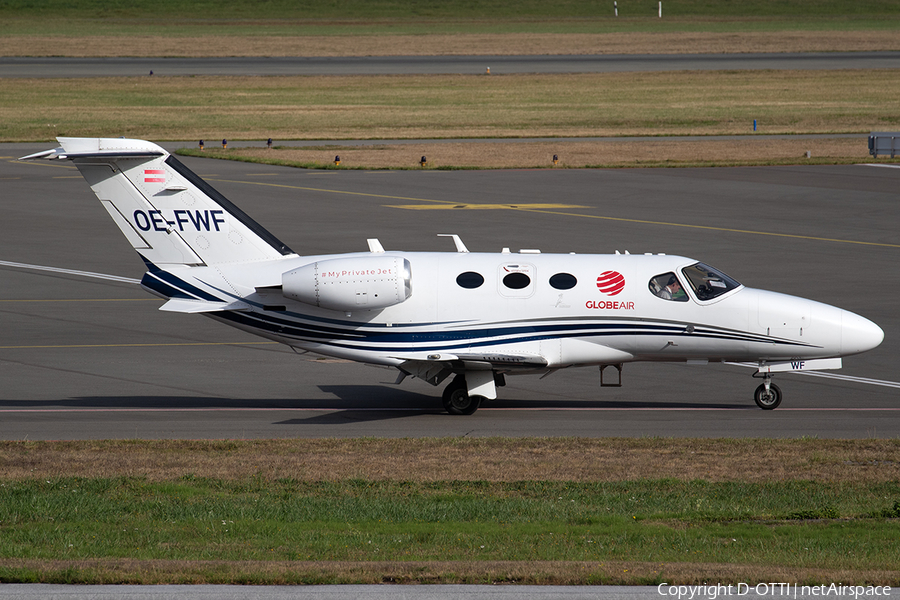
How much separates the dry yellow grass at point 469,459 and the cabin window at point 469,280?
355 cm

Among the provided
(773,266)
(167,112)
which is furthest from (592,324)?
(167,112)

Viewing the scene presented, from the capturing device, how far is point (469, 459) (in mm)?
18969

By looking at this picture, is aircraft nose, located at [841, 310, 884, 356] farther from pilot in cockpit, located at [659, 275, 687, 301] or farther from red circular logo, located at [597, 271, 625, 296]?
red circular logo, located at [597, 271, 625, 296]

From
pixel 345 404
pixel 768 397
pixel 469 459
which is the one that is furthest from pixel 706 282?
pixel 345 404

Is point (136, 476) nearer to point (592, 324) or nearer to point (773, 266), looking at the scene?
point (592, 324)

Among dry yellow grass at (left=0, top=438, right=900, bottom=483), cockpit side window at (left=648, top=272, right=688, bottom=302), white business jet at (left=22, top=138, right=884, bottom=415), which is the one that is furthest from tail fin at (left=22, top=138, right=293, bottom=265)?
cockpit side window at (left=648, top=272, right=688, bottom=302)

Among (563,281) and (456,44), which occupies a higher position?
(456,44)

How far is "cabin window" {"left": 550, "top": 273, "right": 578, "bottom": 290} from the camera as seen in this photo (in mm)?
22562

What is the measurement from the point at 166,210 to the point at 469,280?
6.37 m

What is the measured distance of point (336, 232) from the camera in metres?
44.6

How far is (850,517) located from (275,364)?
1588cm

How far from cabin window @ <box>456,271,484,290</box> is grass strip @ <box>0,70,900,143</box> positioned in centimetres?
5585

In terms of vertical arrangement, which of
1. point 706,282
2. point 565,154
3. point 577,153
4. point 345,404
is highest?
point 577,153

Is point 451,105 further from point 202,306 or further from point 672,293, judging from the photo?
point 672,293
